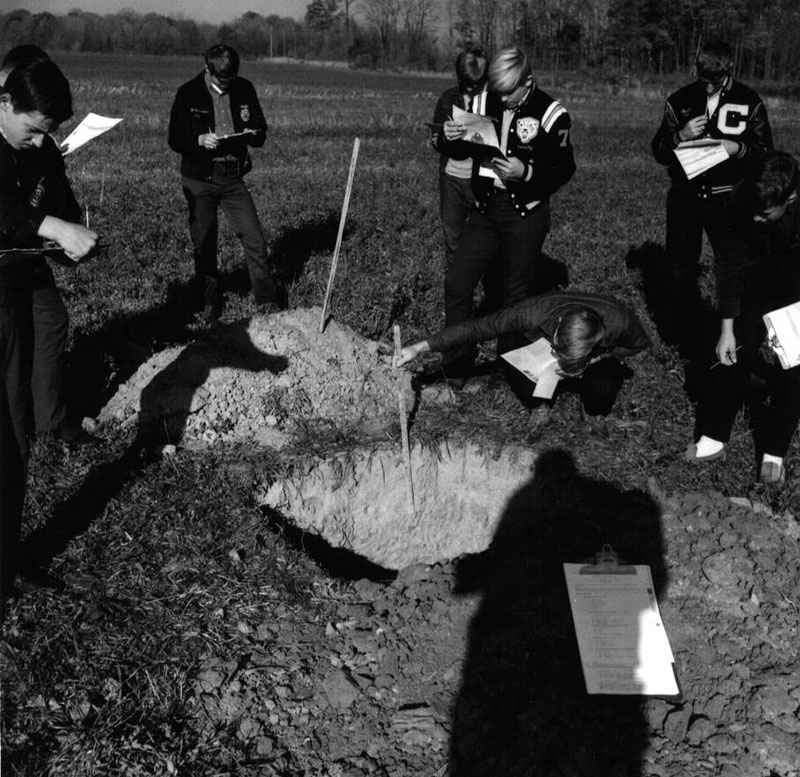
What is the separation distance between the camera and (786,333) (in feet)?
13.1

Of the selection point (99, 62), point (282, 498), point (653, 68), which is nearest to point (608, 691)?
point (282, 498)

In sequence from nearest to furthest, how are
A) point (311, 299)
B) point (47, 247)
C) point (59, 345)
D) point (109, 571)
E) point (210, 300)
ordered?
point (47, 247), point (109, 571), point (59, 345), point (210, 300), point (311, 299)

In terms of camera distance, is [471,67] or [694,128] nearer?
[694,128]

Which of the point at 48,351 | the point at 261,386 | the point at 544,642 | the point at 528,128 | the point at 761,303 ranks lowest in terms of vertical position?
the point at 544,642

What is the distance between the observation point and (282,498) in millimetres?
4695

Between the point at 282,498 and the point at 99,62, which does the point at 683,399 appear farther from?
the point at 99,62

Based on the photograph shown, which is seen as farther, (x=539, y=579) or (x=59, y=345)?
(x=59, y=345)

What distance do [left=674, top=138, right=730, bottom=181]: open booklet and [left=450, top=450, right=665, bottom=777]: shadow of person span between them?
191 centimetres

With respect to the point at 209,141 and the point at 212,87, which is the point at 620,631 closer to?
the point at 209,141

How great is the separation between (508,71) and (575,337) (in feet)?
4.60

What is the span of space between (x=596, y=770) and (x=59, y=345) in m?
3.29

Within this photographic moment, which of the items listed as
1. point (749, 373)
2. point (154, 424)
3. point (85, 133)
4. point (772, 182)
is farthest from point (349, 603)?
point (772, 182)

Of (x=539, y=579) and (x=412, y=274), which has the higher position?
(x=412, y=274)

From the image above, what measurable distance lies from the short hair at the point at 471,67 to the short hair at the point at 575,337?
→ 2.08 m
